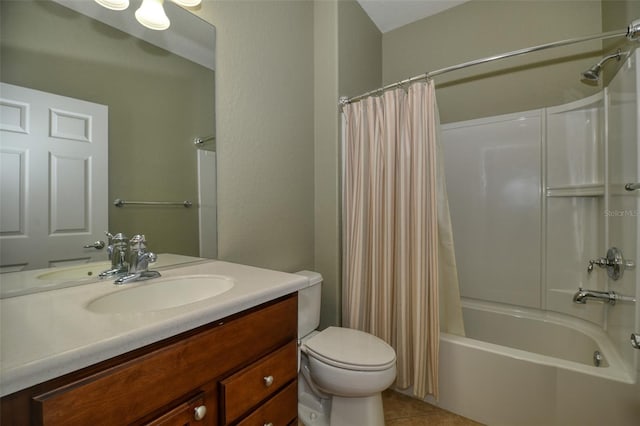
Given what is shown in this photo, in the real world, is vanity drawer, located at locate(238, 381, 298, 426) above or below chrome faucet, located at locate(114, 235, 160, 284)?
below

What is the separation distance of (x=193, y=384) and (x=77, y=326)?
0.90ft

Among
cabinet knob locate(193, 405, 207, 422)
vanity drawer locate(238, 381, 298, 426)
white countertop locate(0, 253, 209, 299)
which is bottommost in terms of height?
vanity drawer locate(238, 381, 298, 426)

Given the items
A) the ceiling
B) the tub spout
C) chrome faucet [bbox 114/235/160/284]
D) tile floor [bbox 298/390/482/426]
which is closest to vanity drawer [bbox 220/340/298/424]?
chrome faucet [bbox 114/235/160/284]

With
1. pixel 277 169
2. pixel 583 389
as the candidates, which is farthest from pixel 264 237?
pixel 583 389

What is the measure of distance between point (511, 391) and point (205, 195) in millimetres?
1783

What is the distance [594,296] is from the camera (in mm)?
1540

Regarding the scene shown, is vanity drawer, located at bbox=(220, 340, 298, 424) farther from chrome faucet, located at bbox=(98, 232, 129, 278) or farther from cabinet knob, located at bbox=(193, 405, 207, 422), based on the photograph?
chrome faucet, located at bbox=(98, 232, 129, 278)

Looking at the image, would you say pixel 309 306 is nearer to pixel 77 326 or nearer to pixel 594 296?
pixel 77 326

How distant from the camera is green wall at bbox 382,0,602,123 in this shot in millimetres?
1855

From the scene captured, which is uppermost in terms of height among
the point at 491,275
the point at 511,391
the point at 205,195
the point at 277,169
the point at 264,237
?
the point at 277,169

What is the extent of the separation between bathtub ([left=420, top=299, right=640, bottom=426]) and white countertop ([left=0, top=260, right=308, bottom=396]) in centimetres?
123

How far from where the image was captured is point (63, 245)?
877 mm

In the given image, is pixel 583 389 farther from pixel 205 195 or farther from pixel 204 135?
pixel 204 135

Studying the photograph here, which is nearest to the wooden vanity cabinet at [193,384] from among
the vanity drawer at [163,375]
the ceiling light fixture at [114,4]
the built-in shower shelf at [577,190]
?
the vanity drawer at [163,375]
